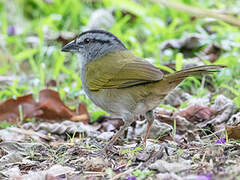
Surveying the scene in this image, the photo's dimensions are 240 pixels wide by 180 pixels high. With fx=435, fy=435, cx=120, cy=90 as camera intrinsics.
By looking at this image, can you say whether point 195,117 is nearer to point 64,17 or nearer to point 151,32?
point 151,32

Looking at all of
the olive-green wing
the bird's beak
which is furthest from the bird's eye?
the olive-green wing

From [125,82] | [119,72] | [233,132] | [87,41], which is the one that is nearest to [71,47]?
[87,41]

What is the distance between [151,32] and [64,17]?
6.40 ft

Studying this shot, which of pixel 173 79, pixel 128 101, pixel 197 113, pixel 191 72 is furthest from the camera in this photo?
pixel 197 113

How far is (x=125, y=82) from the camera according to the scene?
4059 millimetres

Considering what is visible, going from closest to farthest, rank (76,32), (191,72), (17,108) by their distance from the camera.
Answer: (191,72) → (17,108) → (76,32)

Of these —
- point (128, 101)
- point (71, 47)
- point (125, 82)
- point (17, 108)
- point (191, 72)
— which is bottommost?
point (17, 108)

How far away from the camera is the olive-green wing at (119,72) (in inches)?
155

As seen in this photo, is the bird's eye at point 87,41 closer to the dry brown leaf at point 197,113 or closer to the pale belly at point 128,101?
the pale belly at point 128,101

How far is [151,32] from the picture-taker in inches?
279

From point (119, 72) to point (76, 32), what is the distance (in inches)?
144

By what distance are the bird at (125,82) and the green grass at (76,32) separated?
3.01ft

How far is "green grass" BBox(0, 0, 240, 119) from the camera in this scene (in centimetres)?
568

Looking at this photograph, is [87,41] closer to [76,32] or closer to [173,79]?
[173,79]
